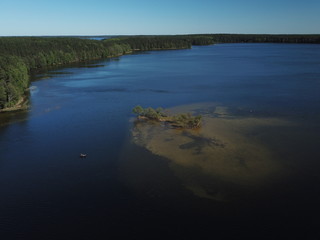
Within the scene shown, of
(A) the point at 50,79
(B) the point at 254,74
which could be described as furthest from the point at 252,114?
(A) the point at 50,79

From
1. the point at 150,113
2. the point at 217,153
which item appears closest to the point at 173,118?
the point at 150,113

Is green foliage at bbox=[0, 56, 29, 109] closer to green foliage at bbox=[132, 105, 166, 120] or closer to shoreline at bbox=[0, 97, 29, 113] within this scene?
shoreline at bbox=[0, 97, 29, 113]

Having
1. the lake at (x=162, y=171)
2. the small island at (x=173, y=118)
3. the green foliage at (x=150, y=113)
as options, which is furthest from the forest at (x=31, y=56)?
the small island at (x=173, y=118)

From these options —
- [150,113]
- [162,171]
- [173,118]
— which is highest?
[150,113]

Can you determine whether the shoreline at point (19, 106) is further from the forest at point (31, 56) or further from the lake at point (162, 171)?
the lake at point (162, 171)

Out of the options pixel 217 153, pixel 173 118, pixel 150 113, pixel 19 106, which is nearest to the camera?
pixel 217 153

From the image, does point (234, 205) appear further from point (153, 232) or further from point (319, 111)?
point (319, 111)

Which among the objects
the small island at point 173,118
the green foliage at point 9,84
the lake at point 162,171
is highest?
the green foliage at point 9,84

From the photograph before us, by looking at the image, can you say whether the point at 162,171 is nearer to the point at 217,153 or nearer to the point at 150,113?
the point at 217,153
